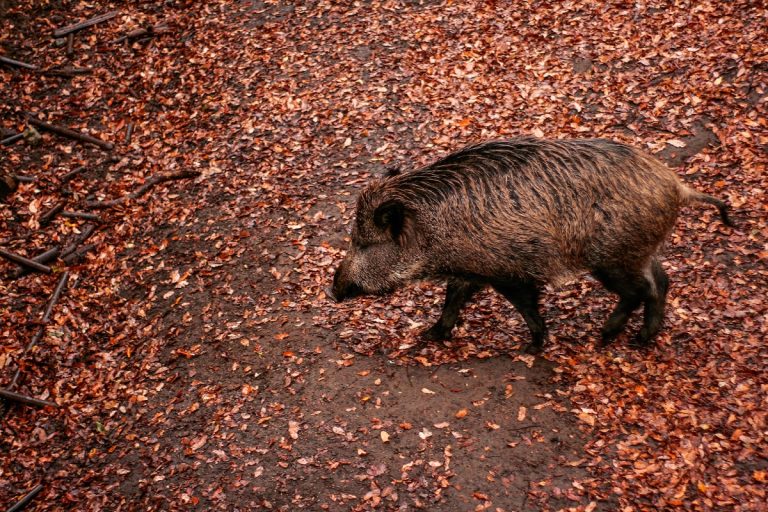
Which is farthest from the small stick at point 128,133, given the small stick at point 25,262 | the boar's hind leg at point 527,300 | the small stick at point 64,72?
the boar's hind leg at point 527,300

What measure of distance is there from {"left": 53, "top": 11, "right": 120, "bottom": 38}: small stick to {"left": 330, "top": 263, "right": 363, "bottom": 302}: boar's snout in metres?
8.39

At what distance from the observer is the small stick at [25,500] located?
657 centimetres

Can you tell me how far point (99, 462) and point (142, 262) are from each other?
2.87 meters

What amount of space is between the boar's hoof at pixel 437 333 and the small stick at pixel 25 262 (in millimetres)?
5379

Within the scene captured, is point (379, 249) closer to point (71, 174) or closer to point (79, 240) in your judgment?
point (79, 240)

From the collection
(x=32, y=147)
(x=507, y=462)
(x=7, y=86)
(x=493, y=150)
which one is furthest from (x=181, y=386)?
(x=7, y=86)

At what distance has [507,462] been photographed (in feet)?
18.1

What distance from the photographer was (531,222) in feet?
19.1

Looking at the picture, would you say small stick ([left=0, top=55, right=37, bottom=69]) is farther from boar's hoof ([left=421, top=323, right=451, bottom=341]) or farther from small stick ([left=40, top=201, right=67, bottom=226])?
boar's hoof ([left=421, top=323, right=451, bottom=341])

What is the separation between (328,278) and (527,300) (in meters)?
2.60

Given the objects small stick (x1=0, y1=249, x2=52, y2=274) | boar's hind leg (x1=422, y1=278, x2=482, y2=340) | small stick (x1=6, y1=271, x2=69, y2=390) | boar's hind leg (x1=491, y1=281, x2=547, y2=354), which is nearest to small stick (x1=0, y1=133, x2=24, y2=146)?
small stick (x1=0, y1=249, x2=52, y2=274)

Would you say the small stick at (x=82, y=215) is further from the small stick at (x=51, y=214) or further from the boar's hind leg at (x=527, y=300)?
the boar's hind leg at (x=527, y=300)

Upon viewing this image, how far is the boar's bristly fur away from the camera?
18.6 ft

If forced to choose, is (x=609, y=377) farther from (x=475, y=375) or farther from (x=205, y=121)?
(x=205, y=121)
